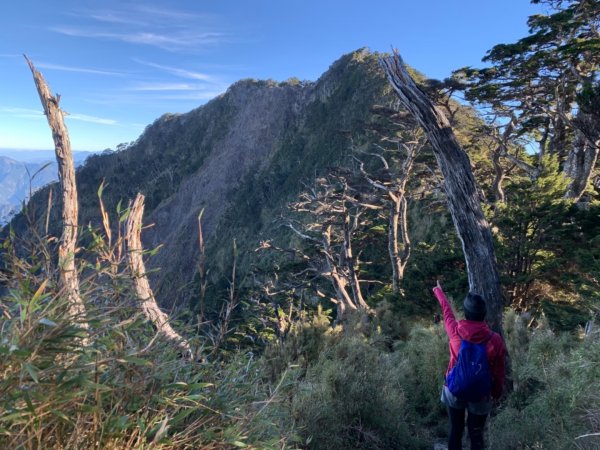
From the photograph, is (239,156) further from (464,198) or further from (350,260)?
(464,198)

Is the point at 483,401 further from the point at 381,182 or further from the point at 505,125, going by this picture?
the point at 505,125

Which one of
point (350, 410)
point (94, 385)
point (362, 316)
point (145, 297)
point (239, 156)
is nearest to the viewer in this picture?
point (94, 385)

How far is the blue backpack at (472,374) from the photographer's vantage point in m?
2.74

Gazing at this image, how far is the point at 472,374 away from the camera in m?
2.75

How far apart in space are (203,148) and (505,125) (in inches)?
2346

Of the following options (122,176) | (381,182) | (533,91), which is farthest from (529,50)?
(122,176)

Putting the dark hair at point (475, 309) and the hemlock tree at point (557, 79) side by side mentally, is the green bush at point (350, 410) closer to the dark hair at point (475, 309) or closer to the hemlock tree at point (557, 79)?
the dark hair at point (475, 309)

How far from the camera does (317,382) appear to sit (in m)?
3.91

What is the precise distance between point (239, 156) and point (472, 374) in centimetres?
5945

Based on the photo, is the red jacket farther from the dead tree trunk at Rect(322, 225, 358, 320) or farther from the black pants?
the dead tree trunk at Rect(322, 225, 358, 320)

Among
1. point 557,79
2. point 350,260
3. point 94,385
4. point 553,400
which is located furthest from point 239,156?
point 94,385

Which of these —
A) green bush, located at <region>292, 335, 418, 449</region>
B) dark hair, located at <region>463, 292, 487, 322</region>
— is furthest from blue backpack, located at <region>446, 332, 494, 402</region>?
green bush, located at <region>292, 335, 418, 449</region>

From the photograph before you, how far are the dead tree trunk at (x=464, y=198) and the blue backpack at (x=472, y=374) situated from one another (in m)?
1.59

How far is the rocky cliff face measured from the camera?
44156 mm
